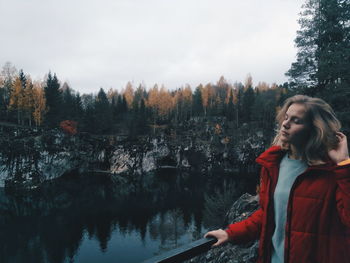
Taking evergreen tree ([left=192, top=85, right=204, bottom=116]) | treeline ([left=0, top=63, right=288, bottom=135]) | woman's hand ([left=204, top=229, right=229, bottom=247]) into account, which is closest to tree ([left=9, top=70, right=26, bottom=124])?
treeline ([left=0, top=63, right=288, bottom=135])

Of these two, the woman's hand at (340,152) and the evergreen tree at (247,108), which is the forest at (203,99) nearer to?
the evergreen tree at (247,108)

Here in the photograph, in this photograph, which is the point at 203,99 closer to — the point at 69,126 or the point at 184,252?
the point at 69,126

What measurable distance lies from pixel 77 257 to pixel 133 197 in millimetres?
17807

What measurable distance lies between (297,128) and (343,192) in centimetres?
60

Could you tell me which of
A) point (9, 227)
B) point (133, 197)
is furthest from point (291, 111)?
point (133, 197)

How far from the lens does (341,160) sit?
145cm

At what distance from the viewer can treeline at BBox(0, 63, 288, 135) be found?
53.7 metres

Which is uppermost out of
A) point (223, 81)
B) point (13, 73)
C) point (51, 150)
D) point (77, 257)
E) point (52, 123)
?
point (223, 81)

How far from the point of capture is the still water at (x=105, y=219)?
23.6m

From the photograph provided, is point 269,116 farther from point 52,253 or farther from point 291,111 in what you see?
point 291,111

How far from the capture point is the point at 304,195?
156 cm

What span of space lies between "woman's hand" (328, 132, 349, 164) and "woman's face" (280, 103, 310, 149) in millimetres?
226

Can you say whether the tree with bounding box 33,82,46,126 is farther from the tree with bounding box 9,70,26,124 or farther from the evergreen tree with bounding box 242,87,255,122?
the evergreen tree with bounding box 242,87,255,122

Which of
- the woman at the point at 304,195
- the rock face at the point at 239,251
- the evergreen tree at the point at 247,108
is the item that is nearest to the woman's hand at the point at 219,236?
the woman at the point at 304,195
